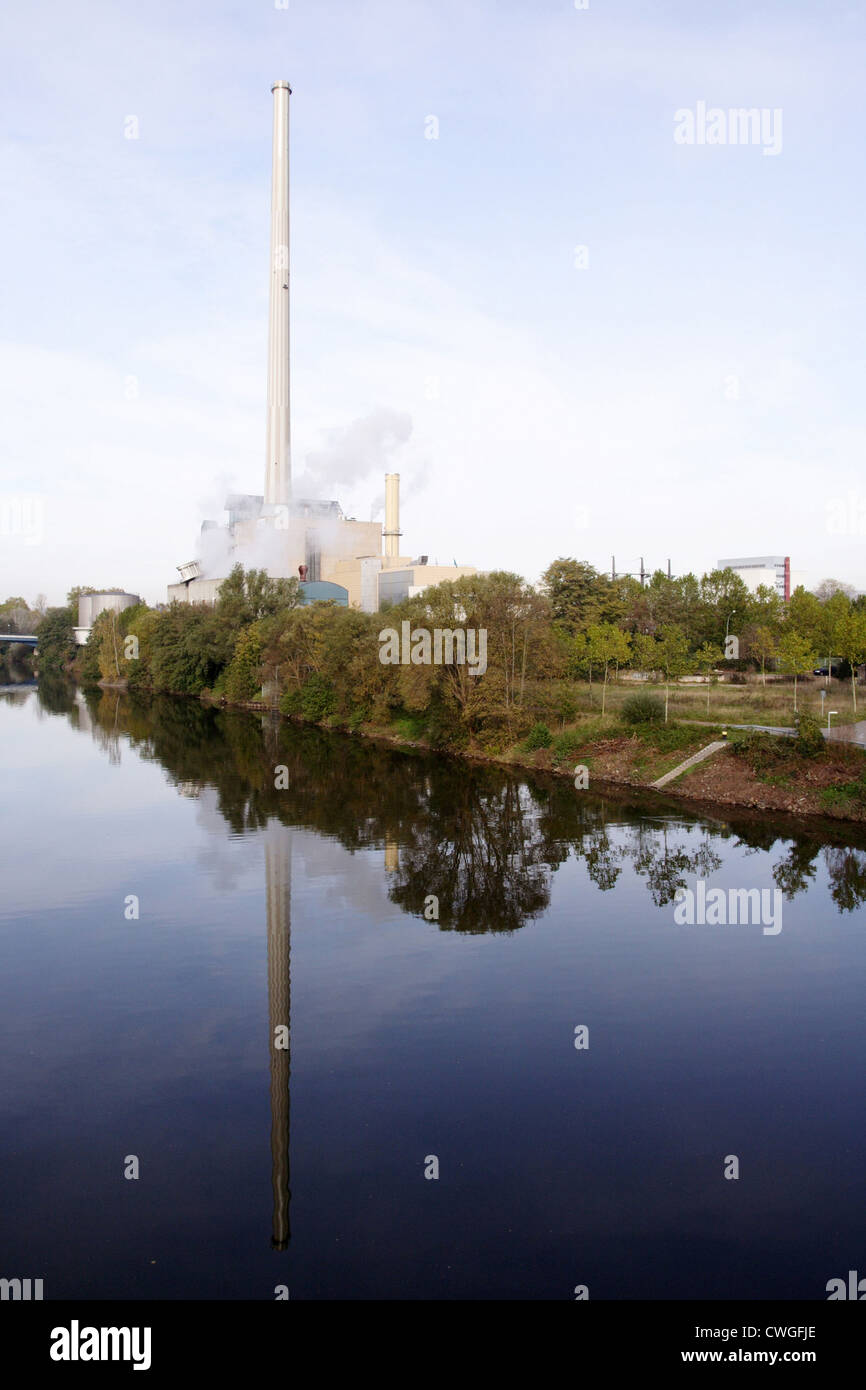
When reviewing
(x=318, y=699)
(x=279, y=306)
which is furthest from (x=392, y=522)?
(x=318, y=699)

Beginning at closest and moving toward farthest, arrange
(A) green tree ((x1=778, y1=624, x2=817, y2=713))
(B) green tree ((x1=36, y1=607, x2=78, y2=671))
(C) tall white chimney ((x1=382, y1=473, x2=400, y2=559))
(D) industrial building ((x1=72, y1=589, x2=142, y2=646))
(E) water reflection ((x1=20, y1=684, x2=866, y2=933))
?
(E) water reflection ((x1=20, y1=684, x2=866, y2=933)), (A) green tree ((x1=778, y1=624, x2=817, y2=713)), (C) tall white chimney ((x1=382, y1=473, x2=400, y2=559)), (B) green tree ((x1=36, y1=607, x2=78, y2=671)), (D) industrial building ((x1=72, y1=589, x2=142, y2=646))

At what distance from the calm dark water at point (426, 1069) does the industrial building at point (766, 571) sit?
250 ft

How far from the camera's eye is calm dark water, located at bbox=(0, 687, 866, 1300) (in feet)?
27.2

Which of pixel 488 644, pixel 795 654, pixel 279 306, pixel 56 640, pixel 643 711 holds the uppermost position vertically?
pixel 279 306

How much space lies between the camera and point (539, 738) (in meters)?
35.5

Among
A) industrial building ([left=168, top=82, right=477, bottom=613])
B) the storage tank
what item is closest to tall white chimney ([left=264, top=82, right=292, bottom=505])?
industrial building ([left=168, top=82, right=477, bottom=613])

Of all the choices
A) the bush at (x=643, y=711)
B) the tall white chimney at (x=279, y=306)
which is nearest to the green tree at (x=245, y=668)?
the tall white chimney at (x=279, y=306)

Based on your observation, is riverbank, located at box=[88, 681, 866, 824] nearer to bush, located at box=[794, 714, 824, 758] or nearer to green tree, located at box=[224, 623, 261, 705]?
bush, located at box=[794, 714, 824, 758]

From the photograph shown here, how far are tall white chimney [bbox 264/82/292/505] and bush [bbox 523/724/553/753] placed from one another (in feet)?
120

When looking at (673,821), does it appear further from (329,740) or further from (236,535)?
(236,535)

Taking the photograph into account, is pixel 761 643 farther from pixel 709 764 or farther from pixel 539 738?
pixel 709 764

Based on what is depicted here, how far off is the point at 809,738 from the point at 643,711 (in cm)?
795
